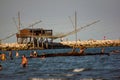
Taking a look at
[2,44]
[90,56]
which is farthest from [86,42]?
[90,56]

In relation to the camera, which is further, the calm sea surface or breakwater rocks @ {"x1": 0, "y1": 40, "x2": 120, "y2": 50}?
breakwater rocks @ {"x1": 0, "y1": 40, "x2": 120, "y2": 50}

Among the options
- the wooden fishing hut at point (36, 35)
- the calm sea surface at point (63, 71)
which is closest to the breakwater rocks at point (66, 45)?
the wooden fishing hut at point (36, 35)

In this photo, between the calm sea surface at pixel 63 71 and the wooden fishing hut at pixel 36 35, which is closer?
the calm sea surface at pixel 63 71

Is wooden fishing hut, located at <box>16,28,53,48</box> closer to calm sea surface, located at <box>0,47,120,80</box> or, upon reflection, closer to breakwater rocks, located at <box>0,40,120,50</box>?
breakwater rocks, located at <box>0,40,120,50</box>

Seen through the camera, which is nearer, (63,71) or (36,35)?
(63,71)

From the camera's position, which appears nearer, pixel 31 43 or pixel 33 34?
pixel 33 34

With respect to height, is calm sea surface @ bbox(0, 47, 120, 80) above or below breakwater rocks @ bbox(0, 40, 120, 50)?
below

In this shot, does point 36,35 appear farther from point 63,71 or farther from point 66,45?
point 63,71

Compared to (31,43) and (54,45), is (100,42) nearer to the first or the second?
(54,45)

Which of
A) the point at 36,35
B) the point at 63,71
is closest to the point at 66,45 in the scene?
the point at 36,35

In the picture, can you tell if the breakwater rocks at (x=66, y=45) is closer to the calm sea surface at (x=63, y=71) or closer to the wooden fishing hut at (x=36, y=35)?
the wooden fishing hut at (x=36, y=35)

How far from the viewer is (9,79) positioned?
42.6 metres

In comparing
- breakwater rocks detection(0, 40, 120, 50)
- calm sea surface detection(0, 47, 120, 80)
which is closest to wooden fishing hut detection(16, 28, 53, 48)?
breakwater rocks detection(0, 40, 120, 50)

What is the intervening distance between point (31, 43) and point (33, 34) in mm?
10440
